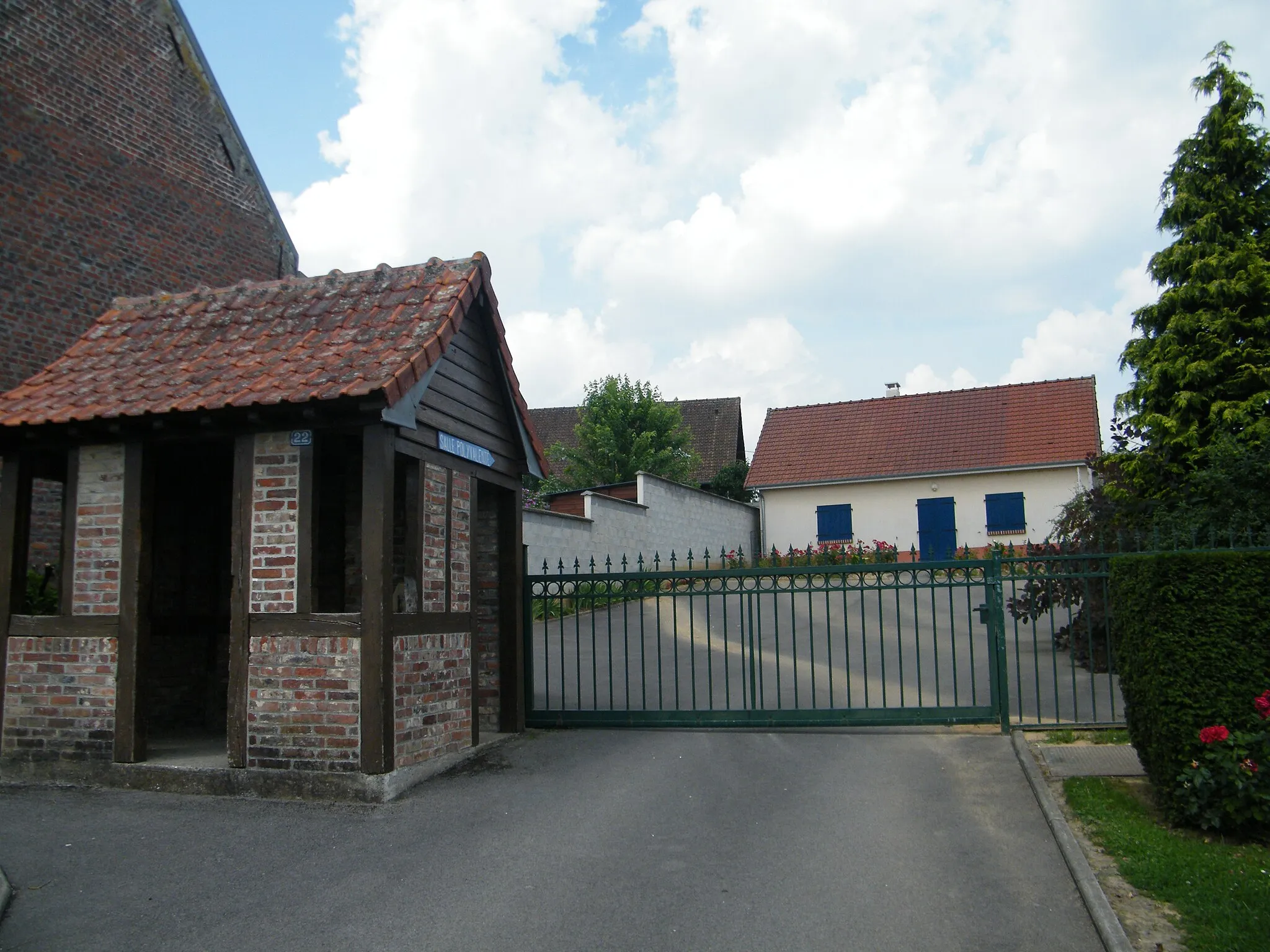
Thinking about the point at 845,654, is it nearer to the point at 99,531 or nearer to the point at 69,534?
the point at 99,531

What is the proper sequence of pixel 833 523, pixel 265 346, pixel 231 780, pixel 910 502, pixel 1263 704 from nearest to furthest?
pixel 1263 704 < pixel 231 780 < pixel 265 346 < pixel 910 502 < pixel 833 523

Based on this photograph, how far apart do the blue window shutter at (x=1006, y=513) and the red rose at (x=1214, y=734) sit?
77.7ft

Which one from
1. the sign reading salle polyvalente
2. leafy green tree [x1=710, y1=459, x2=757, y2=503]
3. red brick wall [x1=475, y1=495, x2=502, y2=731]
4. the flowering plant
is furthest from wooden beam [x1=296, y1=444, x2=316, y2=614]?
leafy green tree [x1=710, y1=459, x2=757, y2=503]

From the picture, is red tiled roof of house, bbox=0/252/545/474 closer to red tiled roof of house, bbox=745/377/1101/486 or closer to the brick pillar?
the brick pillar

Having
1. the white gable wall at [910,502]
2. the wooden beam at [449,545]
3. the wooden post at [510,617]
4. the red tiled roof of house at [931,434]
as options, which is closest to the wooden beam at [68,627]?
the wooden beam at [449,545]

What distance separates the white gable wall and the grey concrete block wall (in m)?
1.34

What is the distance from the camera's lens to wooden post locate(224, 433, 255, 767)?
7633 millimetres

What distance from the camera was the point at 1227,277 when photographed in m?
14.4

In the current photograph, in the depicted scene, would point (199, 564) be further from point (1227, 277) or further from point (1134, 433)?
point (1227, 277)

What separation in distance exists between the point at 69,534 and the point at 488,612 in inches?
145

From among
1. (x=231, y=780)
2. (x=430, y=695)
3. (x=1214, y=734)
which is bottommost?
(x=231, y=780)

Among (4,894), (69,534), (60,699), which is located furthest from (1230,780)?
(69,534)

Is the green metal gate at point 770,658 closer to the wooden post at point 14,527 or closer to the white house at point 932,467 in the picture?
the wooden post at point 14,527

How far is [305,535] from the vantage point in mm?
7695
